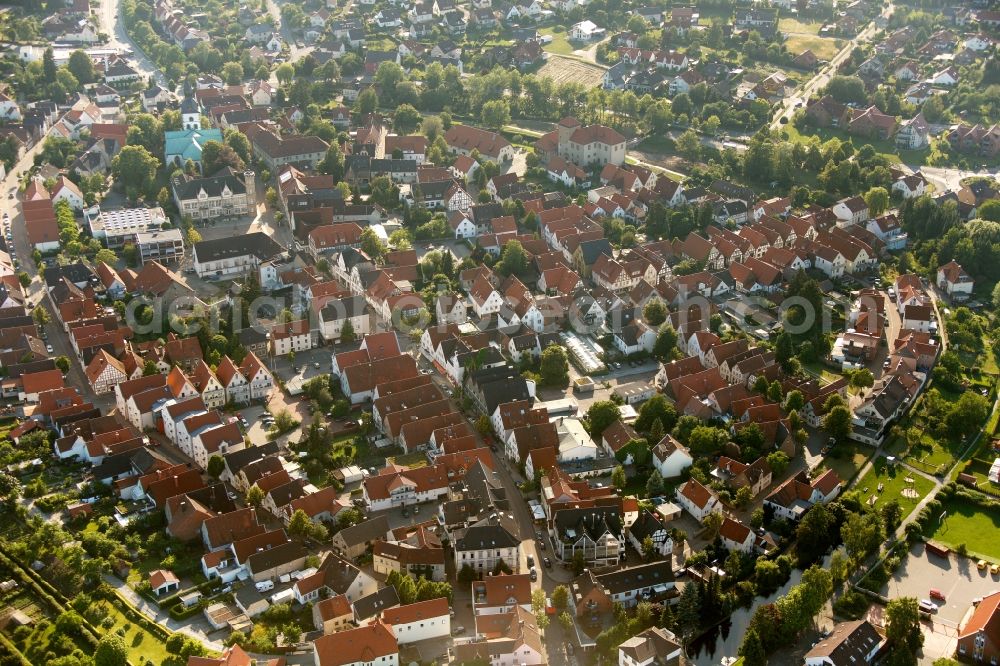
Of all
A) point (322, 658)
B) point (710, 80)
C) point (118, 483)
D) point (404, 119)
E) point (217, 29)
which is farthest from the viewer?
point (217, 29)

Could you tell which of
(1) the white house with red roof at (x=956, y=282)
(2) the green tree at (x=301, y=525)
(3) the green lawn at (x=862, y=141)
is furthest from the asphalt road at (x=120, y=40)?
(1) the white house with red roof at (x=956, y=282)

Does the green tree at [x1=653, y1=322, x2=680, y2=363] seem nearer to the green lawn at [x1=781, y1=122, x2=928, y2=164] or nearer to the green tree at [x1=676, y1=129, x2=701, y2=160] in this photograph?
the green tree at [x1=676, y1=129, x2=701, y2=160]

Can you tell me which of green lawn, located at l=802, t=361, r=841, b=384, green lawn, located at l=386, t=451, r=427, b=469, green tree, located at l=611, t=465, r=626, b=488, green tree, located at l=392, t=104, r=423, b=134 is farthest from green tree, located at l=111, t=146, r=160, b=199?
green lawn, located at l=802, t=361, r=841, b=384

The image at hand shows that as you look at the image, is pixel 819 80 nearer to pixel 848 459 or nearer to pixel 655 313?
pixel 655 313

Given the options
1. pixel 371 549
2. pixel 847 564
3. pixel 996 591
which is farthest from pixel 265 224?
pixel 996 591

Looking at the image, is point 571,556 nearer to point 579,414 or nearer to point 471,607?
point 471,607

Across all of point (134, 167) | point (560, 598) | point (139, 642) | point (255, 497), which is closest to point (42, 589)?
point (139, 642)

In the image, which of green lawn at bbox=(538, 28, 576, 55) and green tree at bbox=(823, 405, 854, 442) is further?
green lawn at bbox=(538, 28, 576, 55)
